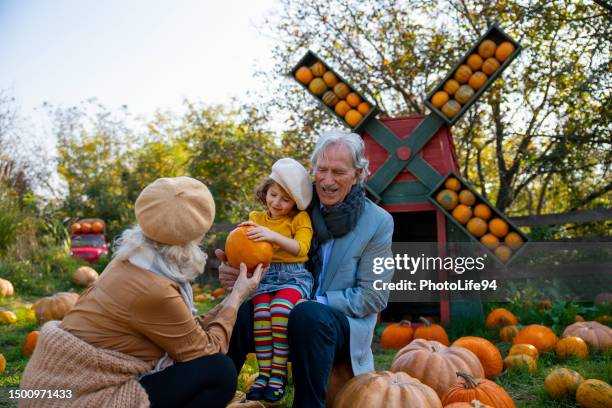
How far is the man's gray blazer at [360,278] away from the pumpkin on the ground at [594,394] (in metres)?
1.00

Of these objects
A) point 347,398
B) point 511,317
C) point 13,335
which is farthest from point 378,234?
point 13,335

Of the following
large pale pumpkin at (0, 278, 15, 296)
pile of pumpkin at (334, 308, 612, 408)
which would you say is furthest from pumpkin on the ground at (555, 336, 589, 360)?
large pale pumpkin at (0, 278, 15, 296)

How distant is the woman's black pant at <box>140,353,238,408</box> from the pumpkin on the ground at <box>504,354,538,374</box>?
2004 millimetres

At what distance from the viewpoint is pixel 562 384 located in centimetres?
289

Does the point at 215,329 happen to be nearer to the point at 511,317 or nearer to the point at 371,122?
the point at 511,317

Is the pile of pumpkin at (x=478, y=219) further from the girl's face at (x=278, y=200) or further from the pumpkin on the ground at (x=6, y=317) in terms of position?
the pumpkin on the ground at (x=6, y=317)

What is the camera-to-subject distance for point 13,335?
472 centimetres

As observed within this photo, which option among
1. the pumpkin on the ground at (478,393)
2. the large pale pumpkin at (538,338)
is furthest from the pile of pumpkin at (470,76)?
the pumpkin on the ground at (478,393)

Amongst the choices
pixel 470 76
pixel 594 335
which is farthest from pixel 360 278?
pixel 470 76

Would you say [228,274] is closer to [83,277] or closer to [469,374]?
[469,374]

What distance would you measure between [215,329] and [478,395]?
1.17 m

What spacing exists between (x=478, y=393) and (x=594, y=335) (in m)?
1.81

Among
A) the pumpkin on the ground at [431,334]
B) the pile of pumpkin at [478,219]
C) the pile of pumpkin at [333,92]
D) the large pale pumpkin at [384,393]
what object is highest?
the pile of pumpkin at [333,92]

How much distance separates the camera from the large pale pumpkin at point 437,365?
293cm
